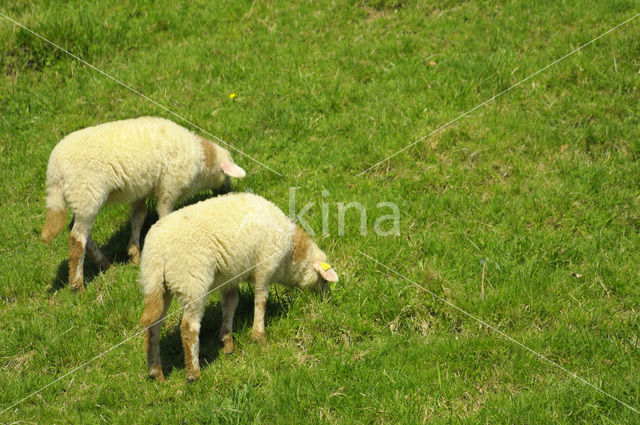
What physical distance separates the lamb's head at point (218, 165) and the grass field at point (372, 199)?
1.17 feet

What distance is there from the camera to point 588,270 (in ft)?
16.9

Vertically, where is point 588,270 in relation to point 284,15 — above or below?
below

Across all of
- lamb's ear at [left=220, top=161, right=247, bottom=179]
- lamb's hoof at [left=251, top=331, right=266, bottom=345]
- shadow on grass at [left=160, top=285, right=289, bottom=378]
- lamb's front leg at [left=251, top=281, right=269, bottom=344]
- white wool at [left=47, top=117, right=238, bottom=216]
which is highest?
white wool at [left=47, top=117, right=238, bottom=216]

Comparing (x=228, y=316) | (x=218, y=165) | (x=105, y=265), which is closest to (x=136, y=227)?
(x=105, y=265)

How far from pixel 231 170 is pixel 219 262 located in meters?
1.92

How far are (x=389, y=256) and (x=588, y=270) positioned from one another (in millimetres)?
1678

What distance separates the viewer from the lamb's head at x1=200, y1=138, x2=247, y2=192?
20.7ft

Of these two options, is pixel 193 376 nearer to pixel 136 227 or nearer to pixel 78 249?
pixel 78 249

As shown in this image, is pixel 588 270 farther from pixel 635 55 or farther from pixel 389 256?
pixel 635 55

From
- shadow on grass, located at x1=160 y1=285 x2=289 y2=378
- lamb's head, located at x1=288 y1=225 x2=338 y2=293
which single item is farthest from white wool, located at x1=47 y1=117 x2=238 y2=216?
lamb's head, located at x1=288 y1=225 x2=338 y2=293

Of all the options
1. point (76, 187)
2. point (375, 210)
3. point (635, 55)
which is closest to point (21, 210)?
point (76, 187)

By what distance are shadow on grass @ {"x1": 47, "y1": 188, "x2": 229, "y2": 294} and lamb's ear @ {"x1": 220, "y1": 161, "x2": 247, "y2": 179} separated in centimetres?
42

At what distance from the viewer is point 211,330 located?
5168mm

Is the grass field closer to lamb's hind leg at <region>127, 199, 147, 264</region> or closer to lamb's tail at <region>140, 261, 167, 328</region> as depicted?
lamb's hind leg at <region>127, 199, 147, 264</region>
